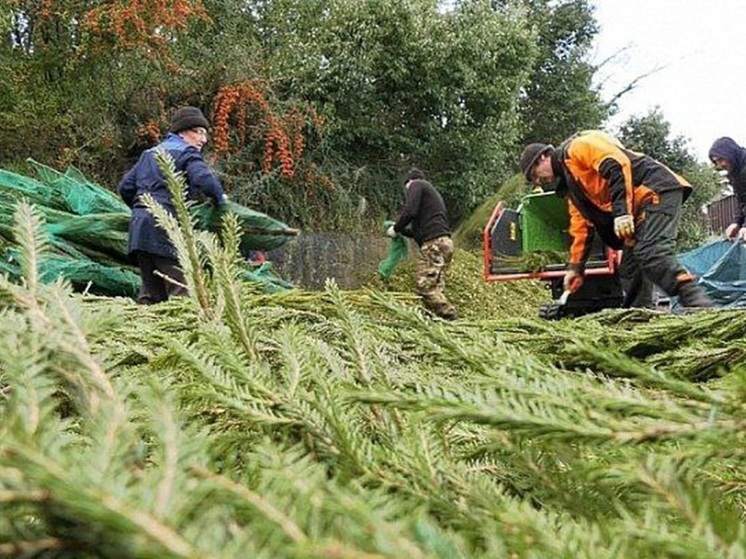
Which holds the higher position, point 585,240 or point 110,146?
point 110,146

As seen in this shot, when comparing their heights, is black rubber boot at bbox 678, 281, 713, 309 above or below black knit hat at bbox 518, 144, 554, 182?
below

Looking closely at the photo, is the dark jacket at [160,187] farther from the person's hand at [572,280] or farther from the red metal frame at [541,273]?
the red metal frame at [541,273]

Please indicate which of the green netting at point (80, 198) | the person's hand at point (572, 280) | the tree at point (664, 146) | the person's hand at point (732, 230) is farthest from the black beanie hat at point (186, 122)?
the tree at point (664, 146)

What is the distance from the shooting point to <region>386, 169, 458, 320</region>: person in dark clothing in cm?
836

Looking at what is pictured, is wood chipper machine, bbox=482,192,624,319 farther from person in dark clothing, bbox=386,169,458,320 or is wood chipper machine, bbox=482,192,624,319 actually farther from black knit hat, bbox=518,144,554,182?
black knit hat, bbox=518,144,554,182

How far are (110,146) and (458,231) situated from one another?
21.0 ft

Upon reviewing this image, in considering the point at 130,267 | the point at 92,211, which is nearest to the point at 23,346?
the point at 130,267

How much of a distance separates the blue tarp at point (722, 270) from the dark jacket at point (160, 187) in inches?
154

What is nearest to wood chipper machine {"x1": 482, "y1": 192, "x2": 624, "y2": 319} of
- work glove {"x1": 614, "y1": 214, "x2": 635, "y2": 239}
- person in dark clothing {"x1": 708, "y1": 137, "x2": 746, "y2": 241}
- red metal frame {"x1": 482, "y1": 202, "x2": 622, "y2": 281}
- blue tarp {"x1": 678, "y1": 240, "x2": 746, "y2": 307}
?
red metal frame {"x1": 482, "y1": 202, "x2": 622, "y2": 281}

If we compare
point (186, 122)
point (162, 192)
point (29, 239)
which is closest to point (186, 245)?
point (29, 239)

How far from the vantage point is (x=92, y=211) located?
5.42 m

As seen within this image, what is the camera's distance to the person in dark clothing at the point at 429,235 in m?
8.36

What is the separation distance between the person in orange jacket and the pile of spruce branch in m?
4.00

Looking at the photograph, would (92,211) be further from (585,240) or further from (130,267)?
Answer: (585,240)
